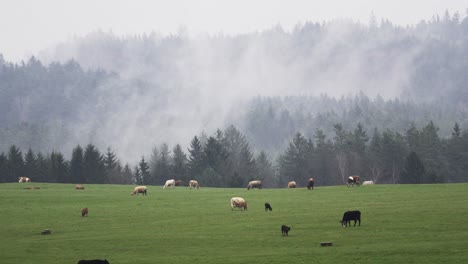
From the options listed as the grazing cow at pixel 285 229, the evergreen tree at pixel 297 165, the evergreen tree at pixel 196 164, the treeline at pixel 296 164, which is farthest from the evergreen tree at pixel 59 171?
the grazing cow at pixel 285 229

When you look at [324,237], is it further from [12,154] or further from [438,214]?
[12,154]

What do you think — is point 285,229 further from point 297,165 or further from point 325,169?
point 325,169

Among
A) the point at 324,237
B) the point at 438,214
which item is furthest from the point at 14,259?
the point at 438,214

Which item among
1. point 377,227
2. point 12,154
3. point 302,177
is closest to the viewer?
point 377,227

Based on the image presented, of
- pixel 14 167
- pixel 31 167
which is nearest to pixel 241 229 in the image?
pixel 14 167

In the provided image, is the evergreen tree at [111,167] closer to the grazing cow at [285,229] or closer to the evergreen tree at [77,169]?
the evergreen tree at [77,169]

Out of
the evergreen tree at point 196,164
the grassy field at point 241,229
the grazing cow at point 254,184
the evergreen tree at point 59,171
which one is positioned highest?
the evergreen tree at point 196,164

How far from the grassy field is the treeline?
54.7 meters

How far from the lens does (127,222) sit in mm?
49969

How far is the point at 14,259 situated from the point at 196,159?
10689 cm

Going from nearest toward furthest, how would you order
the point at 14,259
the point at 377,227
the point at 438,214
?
the point at 14,259 → the point at 377,227 → the point at 438,214

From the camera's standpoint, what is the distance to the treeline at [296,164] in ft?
407

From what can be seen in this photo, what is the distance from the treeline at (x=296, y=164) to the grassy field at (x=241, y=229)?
54.7 metres

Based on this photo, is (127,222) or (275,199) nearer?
(127,222)
